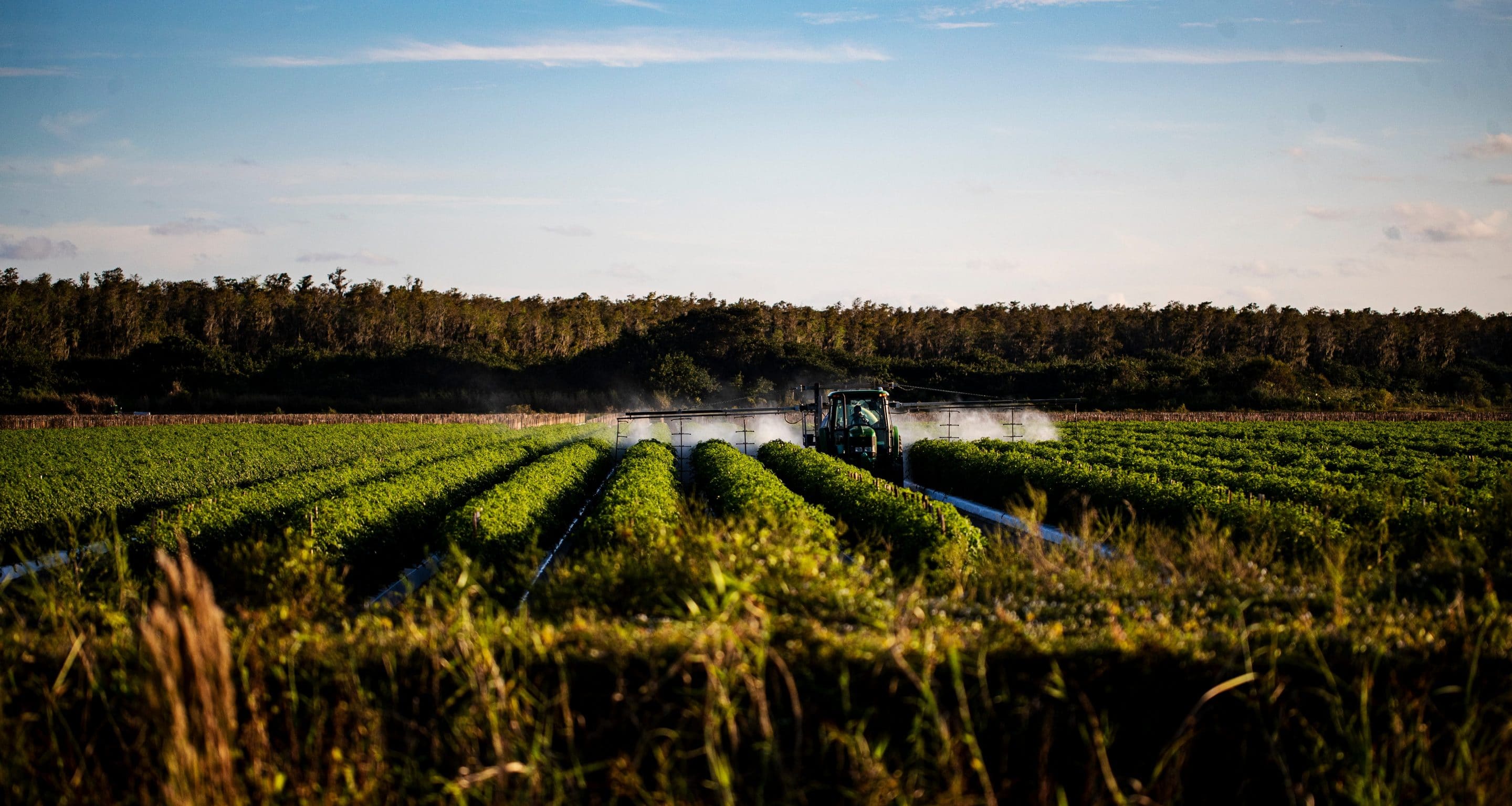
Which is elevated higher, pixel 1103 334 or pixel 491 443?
pixel 1103 334

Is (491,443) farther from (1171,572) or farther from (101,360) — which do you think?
(101,360)

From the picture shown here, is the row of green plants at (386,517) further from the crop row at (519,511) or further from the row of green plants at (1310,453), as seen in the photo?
the row of green plants at (1310,453)

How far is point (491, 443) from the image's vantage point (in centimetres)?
3734

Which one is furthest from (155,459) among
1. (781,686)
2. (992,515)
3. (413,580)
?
(781,686)

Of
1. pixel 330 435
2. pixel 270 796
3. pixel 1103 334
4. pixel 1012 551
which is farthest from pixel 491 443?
pixel 1103 334

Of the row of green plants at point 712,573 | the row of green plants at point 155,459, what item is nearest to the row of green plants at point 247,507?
the row of green plants at point 155,459

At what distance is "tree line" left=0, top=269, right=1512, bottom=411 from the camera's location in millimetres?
75325

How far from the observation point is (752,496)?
567 inches

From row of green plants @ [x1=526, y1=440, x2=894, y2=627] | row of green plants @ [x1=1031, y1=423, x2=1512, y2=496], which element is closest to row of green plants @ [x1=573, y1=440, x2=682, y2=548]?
row of green plants @ [x1=526, y1=440, x2=894, y2=627]

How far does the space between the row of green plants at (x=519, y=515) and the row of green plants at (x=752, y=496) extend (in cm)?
252

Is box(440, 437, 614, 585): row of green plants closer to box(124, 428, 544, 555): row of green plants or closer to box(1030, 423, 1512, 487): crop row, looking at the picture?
box(124, 428, 544, 555): row of green plants

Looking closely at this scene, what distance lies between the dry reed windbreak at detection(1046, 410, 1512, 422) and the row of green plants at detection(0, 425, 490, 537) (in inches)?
1346

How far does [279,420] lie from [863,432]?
1667 inches

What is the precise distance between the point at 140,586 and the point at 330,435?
35.9 meters
